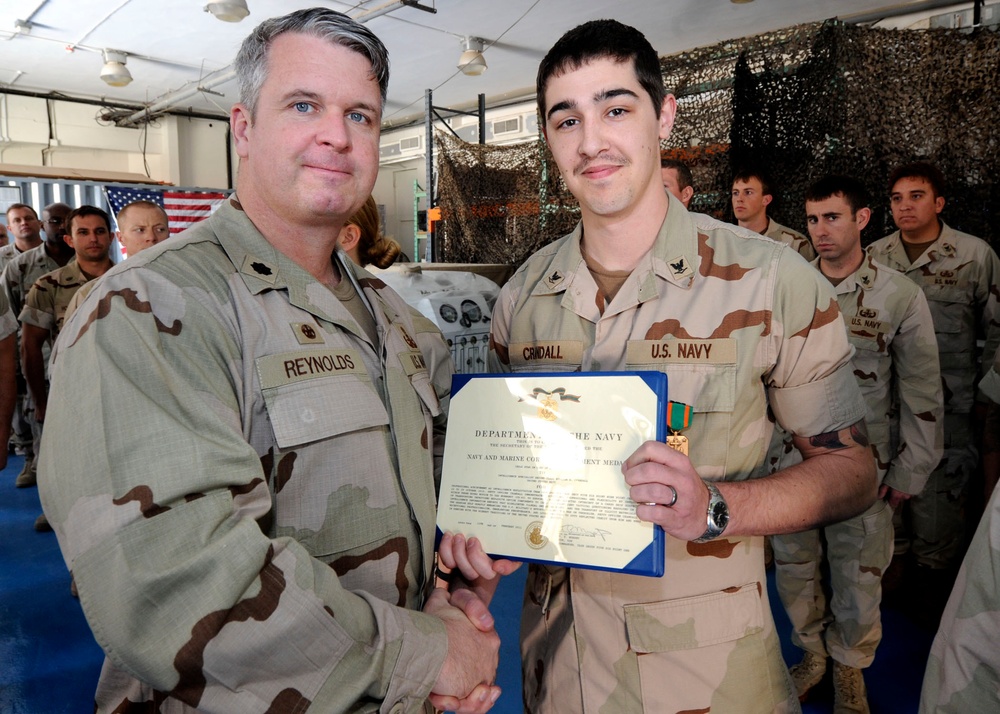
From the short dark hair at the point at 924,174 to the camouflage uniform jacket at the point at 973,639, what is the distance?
130 inches

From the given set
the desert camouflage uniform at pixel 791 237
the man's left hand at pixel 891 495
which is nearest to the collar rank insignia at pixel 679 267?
the man's left hand at pixel 891 495

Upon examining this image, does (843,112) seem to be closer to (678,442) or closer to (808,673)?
(808,673)

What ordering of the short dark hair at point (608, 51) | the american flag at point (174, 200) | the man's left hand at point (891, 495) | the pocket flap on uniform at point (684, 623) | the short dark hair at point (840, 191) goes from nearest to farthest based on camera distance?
1. the pocket flap on uniform at point (684, 623)
2. the short dark hair at point (608, 51)
3. the man's left hand at point (891, 495)
4. the short dark hair at point (840, 191)
5. the american flag at point (174, 200)

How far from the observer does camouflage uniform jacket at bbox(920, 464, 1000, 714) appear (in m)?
0.89

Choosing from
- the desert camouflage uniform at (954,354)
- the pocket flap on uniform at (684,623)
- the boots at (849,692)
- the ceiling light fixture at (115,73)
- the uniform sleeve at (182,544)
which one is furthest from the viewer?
the ceiling light fixture at (115,73)

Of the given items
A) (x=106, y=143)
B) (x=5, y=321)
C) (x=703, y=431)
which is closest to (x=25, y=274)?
(x=5, y=321)

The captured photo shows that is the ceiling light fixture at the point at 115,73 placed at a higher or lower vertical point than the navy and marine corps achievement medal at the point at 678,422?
higher

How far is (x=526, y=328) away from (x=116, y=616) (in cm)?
98

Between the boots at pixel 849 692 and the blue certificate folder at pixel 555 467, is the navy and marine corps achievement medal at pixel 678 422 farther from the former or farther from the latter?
the boots at pixel 849 692

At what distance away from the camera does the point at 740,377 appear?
132cm

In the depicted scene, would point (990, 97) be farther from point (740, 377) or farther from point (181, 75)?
point (181, 75)

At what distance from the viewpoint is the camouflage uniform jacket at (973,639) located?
35.0 inches

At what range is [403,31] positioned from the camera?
837 centimetres

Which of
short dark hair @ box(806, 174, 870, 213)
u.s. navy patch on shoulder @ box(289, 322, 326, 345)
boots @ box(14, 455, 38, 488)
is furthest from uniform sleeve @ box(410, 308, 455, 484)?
boots @ box(14, 455, 38, 488)
